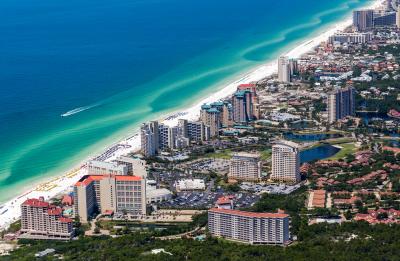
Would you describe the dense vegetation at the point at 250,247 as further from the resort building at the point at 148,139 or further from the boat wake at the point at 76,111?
the boat wake at the point at 76,111

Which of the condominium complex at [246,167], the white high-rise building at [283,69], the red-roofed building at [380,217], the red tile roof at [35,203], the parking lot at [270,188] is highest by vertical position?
the white high-rise building at [283,69]

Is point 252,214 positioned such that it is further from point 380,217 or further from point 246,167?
point 246,167

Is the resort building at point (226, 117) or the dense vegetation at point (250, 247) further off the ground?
the resort building at point (226, 117)

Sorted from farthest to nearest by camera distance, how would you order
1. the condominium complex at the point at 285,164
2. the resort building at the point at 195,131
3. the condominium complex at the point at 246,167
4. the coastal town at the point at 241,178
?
the resort building at the point at 195,131 → the condominium complex at the point at 246,167 → the condominium complex at the point at 285,164 → the coastal town at the point at 241,178

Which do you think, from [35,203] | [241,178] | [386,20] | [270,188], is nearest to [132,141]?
[241,178]

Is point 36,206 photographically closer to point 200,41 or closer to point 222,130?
point 222,130

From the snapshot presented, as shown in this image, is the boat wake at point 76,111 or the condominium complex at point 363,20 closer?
the boat wake at point 76,111

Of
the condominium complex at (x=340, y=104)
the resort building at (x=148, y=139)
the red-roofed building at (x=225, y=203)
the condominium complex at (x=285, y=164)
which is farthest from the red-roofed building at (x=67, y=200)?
the condominium complex at (x=340, y=104)

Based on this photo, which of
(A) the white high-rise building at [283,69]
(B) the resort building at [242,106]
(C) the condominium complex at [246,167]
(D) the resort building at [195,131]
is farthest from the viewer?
(A) the white high-rise building at [283,69]
